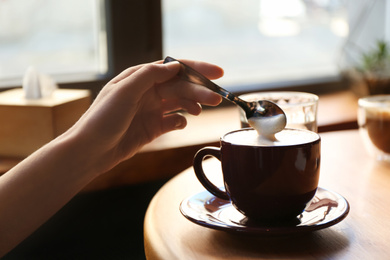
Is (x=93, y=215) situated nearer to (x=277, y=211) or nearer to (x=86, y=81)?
(x=86, y=81)

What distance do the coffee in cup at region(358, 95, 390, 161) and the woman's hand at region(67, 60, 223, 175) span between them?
1.08 ft

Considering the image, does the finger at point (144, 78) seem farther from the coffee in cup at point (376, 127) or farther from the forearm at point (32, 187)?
the coffee in cup at point (376, 127)

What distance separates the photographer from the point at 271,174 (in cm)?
63

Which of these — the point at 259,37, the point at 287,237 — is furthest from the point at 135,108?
the point at 259,37

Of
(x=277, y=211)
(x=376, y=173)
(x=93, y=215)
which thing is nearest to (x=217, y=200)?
(x=277, y=211)

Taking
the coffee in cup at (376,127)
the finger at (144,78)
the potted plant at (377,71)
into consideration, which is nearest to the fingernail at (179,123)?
the finger at (144,78)

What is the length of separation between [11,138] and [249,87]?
954mm

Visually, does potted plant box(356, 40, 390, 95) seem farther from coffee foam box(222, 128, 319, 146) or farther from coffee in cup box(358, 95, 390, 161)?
coffee foam box(222, 128, 319, 146)

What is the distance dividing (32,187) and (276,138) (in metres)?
0.32

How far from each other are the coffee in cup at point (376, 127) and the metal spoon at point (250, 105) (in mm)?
316

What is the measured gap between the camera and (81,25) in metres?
1.70

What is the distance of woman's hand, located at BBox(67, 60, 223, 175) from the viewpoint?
28.2 inches

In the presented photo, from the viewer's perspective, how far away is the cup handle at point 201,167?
0.72m

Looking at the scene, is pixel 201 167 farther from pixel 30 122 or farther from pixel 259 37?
pixel 259 37
